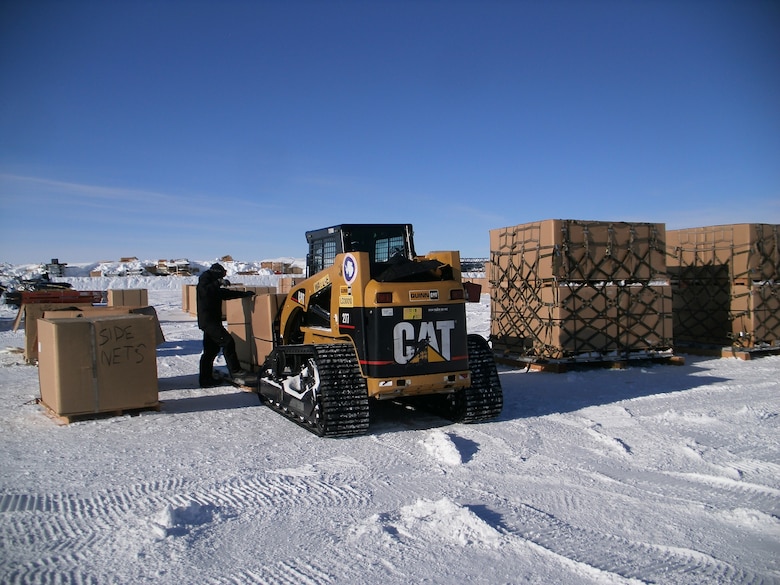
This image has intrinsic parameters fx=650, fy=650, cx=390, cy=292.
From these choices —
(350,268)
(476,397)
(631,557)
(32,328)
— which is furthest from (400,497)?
(32,328)

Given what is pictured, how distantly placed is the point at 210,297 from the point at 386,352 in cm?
404

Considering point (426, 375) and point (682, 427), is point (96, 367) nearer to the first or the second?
point (426, 375)

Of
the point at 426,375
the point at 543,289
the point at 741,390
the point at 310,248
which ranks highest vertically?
the point at 310,248

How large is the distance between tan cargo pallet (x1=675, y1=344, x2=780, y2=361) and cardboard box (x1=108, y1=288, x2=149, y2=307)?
64.0 feet

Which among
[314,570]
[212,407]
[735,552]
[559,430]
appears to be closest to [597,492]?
[735,552]

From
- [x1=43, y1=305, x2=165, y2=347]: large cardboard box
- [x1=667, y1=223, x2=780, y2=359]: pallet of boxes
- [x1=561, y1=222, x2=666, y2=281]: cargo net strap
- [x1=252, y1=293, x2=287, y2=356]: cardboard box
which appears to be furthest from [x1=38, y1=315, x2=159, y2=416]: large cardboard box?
[x1=667, y1=223, x2=780, y2=359]: pallet of boxes

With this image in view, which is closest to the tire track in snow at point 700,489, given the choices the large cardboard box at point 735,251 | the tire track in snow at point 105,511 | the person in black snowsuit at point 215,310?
the tire track in snow at point 105,511

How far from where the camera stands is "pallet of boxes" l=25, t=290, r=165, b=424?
25.2 feet

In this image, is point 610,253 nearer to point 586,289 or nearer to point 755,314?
point 586,289

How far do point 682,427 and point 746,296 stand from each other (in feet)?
24.1

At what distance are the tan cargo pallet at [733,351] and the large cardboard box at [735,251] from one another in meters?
1.46

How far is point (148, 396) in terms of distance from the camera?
323 inches

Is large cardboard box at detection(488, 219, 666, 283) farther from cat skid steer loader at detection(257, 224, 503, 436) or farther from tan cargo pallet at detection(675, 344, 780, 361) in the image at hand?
cat skid steer loader at detection(257, 224, 503, 436)

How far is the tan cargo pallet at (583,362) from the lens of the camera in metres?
11.9
